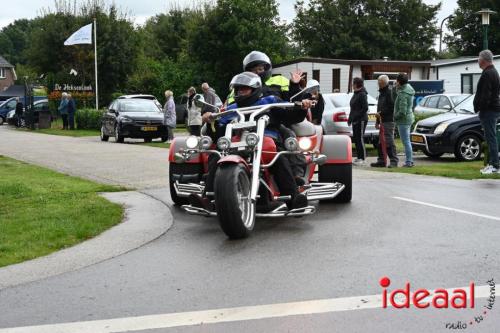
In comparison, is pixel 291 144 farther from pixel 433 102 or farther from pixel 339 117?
pixel 433 102

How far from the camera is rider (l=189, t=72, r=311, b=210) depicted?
306 inches

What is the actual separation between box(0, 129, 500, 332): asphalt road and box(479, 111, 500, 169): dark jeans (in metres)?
3.66

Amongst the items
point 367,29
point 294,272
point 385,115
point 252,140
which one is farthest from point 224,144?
point 367,29

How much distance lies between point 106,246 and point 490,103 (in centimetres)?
780

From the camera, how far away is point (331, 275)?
5801 mm

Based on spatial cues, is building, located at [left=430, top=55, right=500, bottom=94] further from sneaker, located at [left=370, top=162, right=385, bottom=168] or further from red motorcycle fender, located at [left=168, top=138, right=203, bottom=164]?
red motorcycle fender, located at [left=168, top=138, right=203, bottom=164]

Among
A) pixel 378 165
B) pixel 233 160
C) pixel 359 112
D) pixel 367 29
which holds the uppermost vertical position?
pixel 367 29

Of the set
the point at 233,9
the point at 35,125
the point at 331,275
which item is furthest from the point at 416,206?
the point at 233,9

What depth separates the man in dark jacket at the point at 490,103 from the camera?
12688 millimetres

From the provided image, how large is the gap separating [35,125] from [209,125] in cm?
3225

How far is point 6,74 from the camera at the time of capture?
12325 centimetres

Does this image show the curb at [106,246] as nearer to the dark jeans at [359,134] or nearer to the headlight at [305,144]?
the headlight at [305,144]

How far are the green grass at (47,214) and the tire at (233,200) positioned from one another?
1.49 meters

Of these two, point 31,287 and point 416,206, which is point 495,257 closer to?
point 416,206
